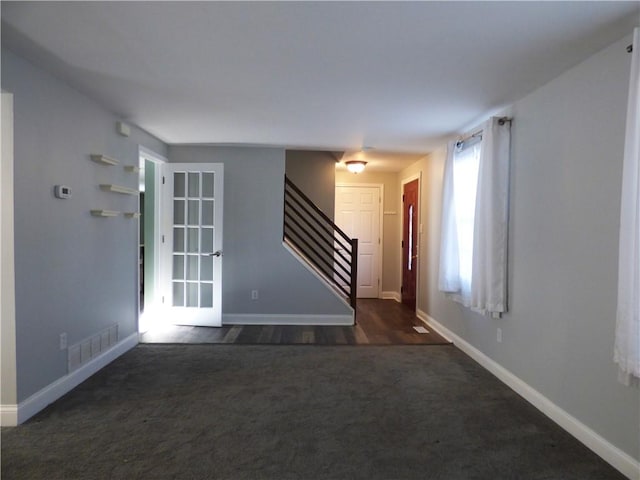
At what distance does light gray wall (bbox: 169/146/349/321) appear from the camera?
5.09 m

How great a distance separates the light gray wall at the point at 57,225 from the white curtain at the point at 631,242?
11.3 feet

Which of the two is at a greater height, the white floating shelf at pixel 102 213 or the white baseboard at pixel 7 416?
the white floating shelf at pixel 102 213

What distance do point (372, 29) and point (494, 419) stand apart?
2.57 m

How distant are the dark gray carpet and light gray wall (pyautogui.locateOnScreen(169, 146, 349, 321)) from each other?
5.04 ft

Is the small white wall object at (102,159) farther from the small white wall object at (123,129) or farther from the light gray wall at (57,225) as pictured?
the small white wall object at (123,129)

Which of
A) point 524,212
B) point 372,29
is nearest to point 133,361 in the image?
point 372,29

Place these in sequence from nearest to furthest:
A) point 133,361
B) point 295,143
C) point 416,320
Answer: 1. point 133,361
2. point 295,143
3. point 416,320

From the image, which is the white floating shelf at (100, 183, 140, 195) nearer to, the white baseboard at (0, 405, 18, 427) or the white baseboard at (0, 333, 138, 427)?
the white baseboard at (0, 333, 138, 427)

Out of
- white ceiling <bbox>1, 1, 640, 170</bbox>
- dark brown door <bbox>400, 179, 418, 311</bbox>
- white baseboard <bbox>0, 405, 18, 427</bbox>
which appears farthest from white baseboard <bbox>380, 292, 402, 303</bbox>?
white baseboard <bbox>0, 405, 18, 427</bbox>

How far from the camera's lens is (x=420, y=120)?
144 inches

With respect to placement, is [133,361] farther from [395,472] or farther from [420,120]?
[420,120]

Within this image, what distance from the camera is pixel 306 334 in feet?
15.3

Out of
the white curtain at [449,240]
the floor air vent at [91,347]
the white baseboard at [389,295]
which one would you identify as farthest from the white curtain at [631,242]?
the white baseboard at [389,295]

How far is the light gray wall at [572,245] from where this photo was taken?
2.14 meters
